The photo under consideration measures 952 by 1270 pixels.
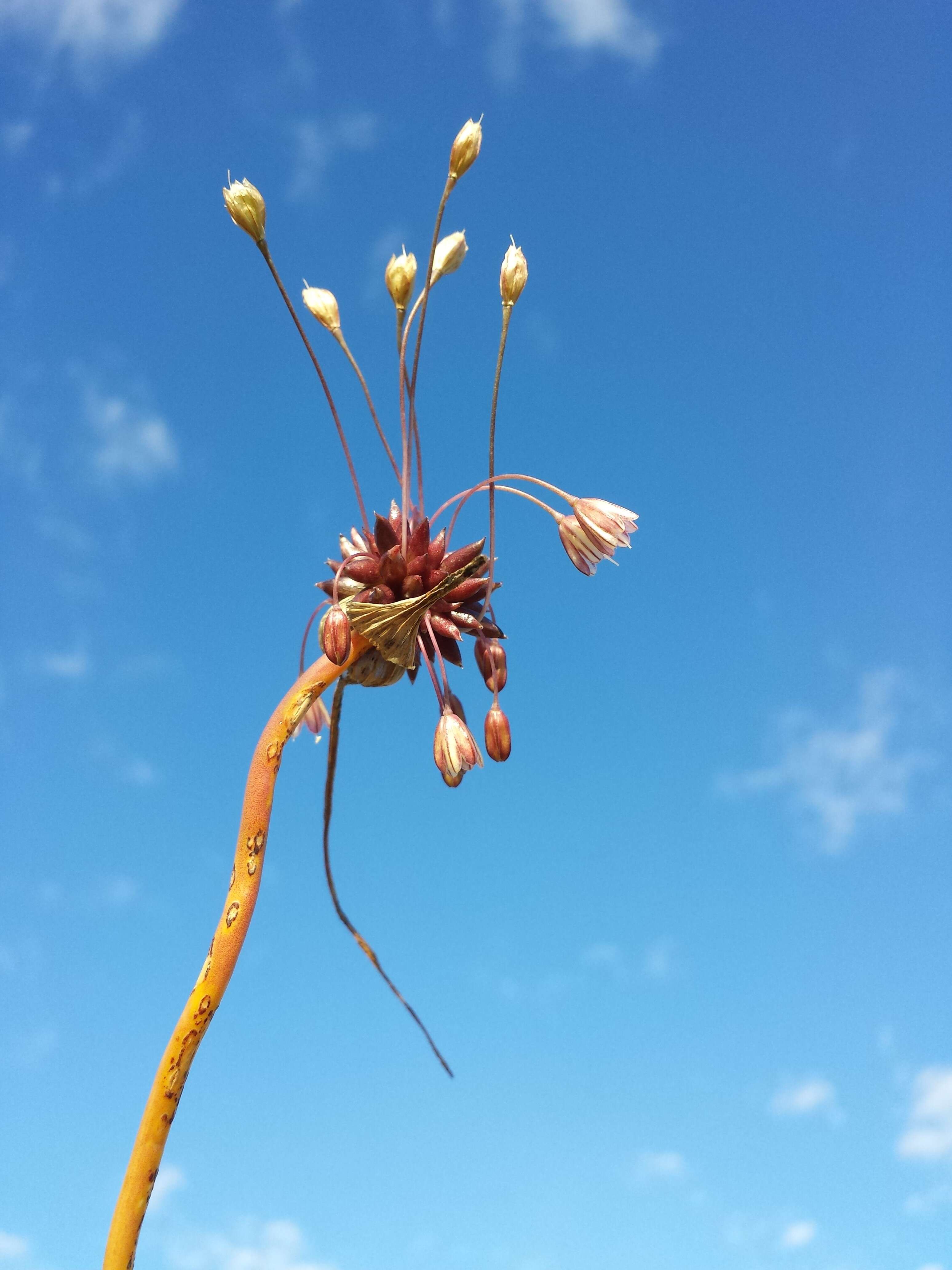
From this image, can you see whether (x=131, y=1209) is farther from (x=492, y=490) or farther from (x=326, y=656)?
(x=492, y=490)

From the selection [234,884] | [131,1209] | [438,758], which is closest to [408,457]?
[438,758]

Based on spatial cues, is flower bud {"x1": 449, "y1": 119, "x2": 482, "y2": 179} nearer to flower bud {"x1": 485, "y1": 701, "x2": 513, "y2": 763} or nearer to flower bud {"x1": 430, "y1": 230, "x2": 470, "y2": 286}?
flower bud {"x1": 430, "y1": 230, "x2": 470, "y2": 286}

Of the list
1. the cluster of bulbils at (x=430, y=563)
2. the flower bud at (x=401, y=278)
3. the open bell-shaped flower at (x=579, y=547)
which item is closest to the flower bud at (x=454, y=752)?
the cluster of bulbils at (x=430, y=563)

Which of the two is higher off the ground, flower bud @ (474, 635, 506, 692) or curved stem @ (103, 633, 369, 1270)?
flower bud @ (474, 635, 506, 692)

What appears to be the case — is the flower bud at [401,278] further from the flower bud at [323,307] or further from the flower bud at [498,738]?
the flower bud at [498,738]

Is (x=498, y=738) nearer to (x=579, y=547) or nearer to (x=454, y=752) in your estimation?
(x=454, y=752)

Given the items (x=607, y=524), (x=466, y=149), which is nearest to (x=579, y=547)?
(x=607, y=524)

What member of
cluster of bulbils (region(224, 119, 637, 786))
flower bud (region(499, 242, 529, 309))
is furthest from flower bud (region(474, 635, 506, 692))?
flower bud (region(499, 242, 529, 309))
